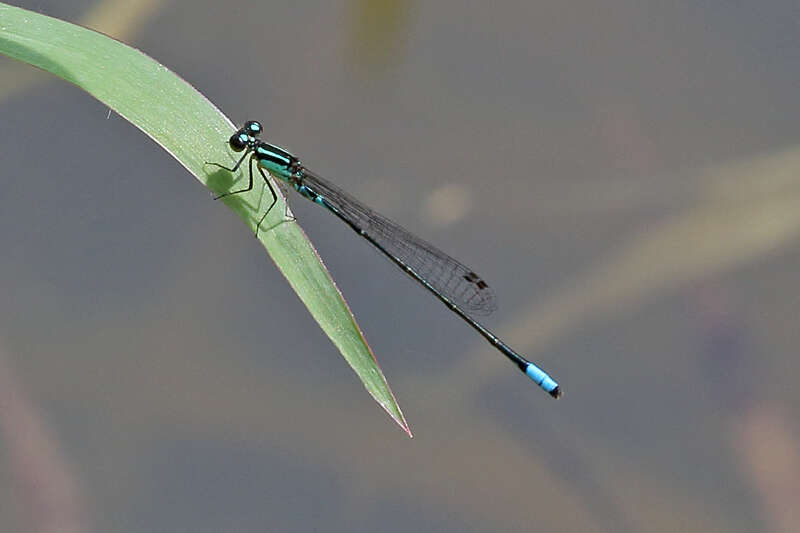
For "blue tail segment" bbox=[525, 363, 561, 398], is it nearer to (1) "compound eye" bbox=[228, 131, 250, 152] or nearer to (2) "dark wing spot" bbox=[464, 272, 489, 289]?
(2) "dark wing spot" bbox=[464, 272, 489, 289]

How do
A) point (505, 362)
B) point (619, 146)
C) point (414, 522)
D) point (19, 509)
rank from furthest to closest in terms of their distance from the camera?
point (619, 146), point (505, 362), point (414, 522), point (19, 509)

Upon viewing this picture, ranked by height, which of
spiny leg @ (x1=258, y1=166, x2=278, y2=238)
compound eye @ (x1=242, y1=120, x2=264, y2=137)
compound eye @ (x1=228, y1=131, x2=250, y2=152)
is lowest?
spiny leg @ (x1=258, y1=166, x2=278, y2=238)

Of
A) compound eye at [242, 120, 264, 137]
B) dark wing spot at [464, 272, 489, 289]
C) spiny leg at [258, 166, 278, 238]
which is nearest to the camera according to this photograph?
spiny leg at [258, 166, 278, 238]

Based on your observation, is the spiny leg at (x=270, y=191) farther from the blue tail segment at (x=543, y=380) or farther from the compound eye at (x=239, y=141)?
the blue tail segment at (x=543, y=380)

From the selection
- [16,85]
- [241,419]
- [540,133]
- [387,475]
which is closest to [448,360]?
[387,475]

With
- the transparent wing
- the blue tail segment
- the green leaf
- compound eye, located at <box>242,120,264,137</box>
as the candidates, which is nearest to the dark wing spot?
the transparent wing

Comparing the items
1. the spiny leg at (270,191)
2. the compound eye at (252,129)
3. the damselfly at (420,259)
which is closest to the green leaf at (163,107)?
the spiny leg at (270,191)

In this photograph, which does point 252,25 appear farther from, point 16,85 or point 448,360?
point 448,360
